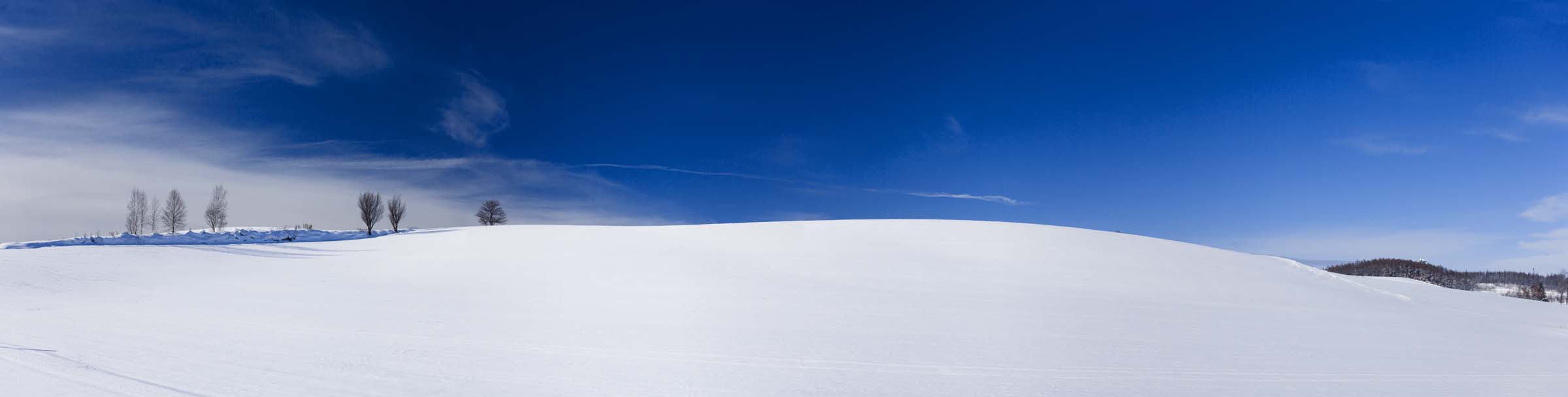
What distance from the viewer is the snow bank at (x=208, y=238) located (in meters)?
20.9

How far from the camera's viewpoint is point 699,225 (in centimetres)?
3183

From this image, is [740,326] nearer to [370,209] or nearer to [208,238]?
[208,238]

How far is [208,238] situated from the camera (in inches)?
1056

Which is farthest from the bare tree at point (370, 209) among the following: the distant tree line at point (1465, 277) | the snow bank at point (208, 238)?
the distant tree line at point (1465, 277)

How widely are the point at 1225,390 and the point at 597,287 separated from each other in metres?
11.6

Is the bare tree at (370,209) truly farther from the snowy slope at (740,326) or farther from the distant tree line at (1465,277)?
the distant tree line at (1465,277)

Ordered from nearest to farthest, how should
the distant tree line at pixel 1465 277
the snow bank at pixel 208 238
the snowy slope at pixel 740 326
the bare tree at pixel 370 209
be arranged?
the snowy slope at pixel 740 326 < the snow bank at pixel 208 238 < the bare tree at pixel 370 209 < the distant tree line at pixel 1465 277

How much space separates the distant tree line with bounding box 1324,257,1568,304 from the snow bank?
309ft

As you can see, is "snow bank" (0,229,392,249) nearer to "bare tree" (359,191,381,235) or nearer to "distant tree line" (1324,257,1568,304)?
"bare tree" (359,191,381,235)

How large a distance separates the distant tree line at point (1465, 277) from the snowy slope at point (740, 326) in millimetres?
75831

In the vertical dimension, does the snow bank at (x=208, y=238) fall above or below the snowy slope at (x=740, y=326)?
above

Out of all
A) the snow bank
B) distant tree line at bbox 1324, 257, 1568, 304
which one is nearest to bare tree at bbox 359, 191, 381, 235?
the snow bank

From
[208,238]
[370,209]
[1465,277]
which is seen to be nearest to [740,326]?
[208,238]

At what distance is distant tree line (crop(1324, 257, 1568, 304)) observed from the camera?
85062 millimetres
